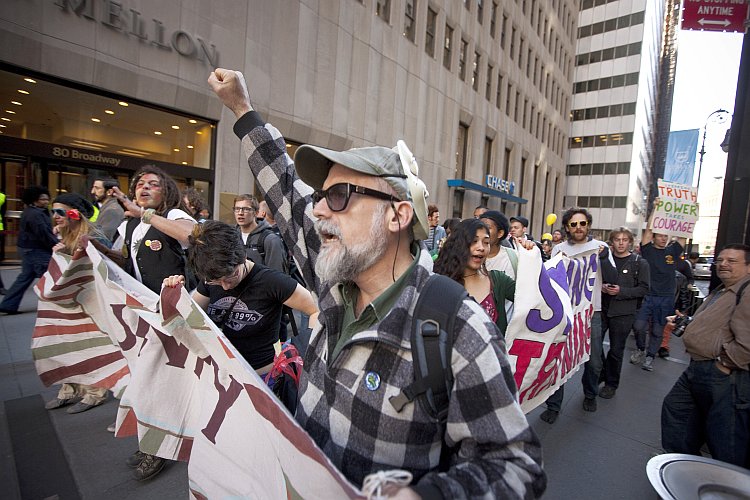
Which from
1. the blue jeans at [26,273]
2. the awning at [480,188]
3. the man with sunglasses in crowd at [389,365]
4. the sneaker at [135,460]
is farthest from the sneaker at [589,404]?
the awning at [480,188]

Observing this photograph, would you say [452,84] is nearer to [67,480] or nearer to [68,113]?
[68,113]

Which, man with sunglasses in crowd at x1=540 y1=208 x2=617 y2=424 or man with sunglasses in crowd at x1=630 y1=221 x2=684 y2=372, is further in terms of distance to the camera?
man with sunglasses in crowd at x1=630 y1=221 x2=684 y2=372

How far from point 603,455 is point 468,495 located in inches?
137

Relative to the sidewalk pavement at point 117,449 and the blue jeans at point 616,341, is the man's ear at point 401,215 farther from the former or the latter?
the blue jeans at point 616,341

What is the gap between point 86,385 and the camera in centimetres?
361

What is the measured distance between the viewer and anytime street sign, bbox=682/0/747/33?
4.42 m

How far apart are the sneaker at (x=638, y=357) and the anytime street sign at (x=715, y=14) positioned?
185 inches

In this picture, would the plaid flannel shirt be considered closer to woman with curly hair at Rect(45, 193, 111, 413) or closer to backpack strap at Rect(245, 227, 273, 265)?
woman with curly hair at Rect(45, 193, 111, 413)

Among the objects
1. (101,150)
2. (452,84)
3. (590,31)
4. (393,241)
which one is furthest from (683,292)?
(590,31)

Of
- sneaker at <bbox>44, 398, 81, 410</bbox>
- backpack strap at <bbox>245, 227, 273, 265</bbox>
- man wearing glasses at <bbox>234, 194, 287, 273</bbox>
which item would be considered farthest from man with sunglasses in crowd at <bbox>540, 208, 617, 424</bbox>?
sneaker at <bbox>44, 398, 81, 410</bbox>

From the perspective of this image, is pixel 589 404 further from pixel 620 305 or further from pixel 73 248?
pixel 73 248

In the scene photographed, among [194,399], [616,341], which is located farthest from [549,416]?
[194,399]

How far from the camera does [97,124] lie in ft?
32.4

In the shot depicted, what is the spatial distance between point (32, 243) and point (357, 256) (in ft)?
24.3
